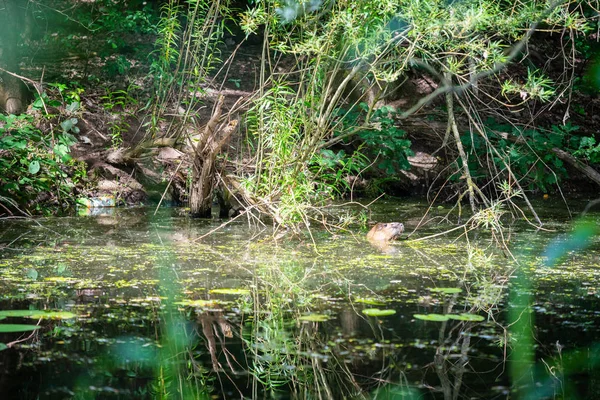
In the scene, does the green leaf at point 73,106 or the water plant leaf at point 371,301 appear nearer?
the water plant leaf at point 371,301

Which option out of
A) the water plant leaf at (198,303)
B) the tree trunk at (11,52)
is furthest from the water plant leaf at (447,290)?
the tree trunk at (11,52)

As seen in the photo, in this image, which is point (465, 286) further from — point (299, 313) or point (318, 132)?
point (318, 132)

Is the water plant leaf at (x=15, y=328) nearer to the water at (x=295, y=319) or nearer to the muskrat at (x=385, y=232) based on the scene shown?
the water at (x=295, y=319)

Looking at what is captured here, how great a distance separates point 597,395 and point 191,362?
1.18 metres

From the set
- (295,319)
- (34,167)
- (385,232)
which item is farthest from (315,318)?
(34,167)

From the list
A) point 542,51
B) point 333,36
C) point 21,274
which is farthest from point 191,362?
point 542,51

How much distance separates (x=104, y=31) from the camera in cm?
846

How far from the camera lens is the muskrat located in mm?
4793

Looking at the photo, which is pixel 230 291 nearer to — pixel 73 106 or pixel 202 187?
pixel 202 187

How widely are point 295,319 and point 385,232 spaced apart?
2100 millimetres

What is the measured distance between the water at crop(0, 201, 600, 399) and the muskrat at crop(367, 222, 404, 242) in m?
0.11

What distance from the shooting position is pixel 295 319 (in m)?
2.82

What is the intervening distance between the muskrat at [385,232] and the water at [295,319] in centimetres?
11

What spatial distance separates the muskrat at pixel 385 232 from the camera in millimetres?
4793
